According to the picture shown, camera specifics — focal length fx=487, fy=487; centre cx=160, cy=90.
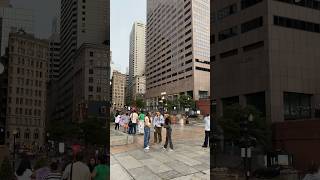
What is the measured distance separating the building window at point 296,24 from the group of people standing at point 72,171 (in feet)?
99.9

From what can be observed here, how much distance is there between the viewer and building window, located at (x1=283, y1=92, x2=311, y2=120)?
124 feet

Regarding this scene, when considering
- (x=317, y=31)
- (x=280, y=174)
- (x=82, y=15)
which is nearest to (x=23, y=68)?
(x=82, y=15)

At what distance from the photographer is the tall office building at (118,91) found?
10.5m

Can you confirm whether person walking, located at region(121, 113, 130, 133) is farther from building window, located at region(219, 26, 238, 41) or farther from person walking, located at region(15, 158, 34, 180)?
building window, located at region(219, 26, 238, 41)

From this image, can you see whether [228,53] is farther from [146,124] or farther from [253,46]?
[146,124]

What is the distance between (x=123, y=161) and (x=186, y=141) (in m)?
1.60

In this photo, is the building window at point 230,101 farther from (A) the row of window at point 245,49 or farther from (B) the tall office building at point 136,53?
(B) the tall office building at point 136,53

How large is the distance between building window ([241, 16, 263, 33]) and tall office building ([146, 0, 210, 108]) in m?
20.9

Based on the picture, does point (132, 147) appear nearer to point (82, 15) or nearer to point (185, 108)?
point (185, 108)

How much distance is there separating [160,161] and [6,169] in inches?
151

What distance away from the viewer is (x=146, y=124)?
10.3 meters

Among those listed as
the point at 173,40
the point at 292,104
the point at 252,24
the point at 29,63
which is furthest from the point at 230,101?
the point at 29,63

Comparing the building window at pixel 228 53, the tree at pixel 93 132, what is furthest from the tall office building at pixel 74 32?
the building window at pixel 228 53

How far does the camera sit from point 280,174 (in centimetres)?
2786
